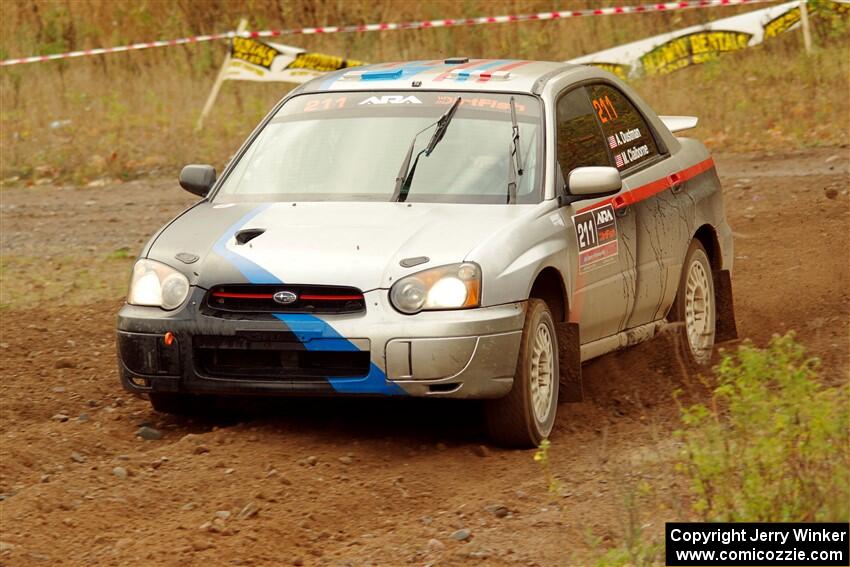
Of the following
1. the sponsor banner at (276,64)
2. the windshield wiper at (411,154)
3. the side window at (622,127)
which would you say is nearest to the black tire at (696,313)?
the side window at (622,127)

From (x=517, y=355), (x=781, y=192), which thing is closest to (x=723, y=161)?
(x=781, y=192)

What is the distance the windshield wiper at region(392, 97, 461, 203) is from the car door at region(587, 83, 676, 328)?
93 centimetres

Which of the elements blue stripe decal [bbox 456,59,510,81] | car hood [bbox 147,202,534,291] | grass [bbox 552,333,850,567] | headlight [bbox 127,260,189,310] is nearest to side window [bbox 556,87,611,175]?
blue stripe decal [bbox 456,59,510,81]

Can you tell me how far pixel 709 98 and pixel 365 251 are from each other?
12589 millimetres

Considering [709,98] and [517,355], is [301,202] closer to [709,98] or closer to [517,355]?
[517,355]

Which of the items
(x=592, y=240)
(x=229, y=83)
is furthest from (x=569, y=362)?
(x=229, y=83)

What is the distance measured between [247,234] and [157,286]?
0.46m

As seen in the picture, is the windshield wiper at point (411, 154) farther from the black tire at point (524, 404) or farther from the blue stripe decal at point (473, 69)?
the black tire at point (524, 404)

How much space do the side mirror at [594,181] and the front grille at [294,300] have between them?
1.28 metres

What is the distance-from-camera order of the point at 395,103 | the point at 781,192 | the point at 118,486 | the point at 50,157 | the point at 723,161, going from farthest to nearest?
Answer: the point at 50,157 → the point at 723,161 → the point at 781,192 → the point at 395,103 → the point at 118,486

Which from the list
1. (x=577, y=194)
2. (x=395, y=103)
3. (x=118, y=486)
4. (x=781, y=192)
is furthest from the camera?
(x=781, y=192)

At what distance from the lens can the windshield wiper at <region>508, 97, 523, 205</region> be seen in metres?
7.45

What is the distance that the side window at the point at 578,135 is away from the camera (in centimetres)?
782

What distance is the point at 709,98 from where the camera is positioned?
18.7 meters
